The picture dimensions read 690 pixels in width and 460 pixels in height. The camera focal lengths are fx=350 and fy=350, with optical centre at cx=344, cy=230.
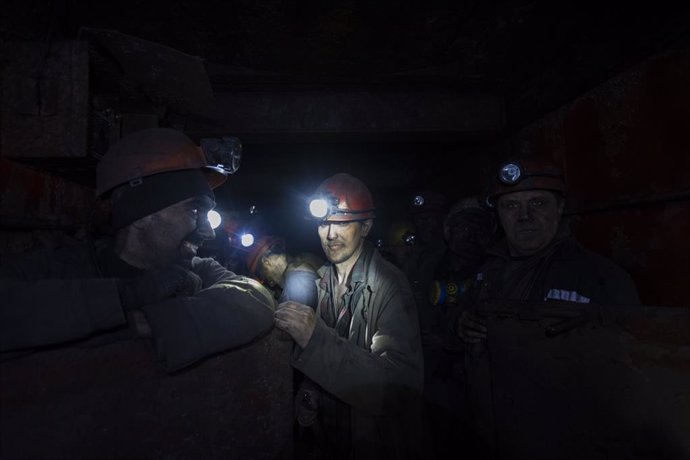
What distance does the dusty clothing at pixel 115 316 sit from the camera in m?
0.98

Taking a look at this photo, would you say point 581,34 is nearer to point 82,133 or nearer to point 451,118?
point 451,118

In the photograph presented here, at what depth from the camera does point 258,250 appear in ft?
16.1

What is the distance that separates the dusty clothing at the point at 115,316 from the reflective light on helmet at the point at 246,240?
3.50 m

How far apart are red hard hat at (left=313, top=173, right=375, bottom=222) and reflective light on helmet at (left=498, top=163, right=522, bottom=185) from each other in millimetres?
1036

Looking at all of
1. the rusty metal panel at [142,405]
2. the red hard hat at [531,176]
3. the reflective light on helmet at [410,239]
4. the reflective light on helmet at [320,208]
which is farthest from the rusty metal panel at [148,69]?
the reflective light on helmet at [410,239]

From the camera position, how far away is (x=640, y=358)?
1.35 metres

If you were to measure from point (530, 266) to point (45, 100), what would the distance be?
3.18 metres

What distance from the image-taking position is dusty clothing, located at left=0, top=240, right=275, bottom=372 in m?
0.98

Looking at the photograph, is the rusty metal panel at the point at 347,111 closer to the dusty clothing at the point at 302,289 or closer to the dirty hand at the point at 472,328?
the dusty clothing at the point at 302,289

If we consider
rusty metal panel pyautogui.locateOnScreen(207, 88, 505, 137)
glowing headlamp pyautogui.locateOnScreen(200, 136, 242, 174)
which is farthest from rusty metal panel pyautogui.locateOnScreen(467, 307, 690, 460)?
rusty metal panel pyautogui.locateOnScreen(207, 88, 505, 137)

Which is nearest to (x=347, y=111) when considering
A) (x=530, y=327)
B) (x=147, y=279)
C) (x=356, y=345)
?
(x=356, y=345)

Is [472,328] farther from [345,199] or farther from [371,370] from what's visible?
[345,199]

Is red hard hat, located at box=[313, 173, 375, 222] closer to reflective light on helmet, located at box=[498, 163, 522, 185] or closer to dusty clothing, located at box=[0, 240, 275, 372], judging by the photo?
reflective light on helmet, located at box=[498, 163, 522, 185]

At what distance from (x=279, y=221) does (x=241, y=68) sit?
5505mm
